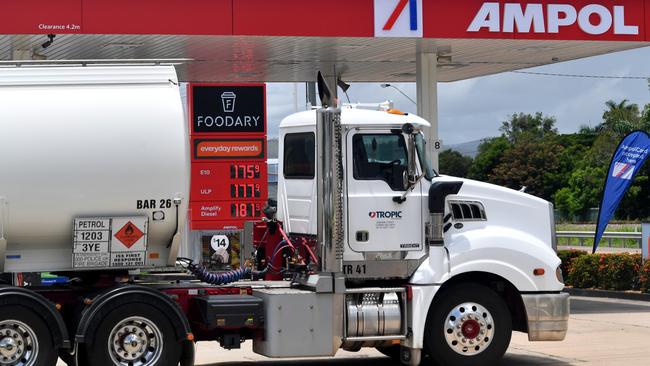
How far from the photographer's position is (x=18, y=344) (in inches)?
435

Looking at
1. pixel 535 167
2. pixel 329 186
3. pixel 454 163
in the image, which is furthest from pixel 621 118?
pixel 329 186

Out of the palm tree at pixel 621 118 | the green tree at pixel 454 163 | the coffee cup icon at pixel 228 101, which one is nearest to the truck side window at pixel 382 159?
the coffee cup icon at pixel 228 101

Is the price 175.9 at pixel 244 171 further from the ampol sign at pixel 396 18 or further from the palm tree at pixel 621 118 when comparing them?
the palm tree at pixel 621 118

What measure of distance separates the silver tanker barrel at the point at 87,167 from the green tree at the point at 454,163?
413 feet

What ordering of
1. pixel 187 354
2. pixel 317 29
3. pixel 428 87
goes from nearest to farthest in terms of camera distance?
pixel 187 354
pixel 317 29
pixel 428 87

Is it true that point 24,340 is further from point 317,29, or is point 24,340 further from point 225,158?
point 225,158

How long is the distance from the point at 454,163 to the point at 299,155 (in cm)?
13355

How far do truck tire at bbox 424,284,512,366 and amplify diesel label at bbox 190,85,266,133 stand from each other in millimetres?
10797

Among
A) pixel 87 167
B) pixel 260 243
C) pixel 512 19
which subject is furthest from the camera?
pixel 512 19

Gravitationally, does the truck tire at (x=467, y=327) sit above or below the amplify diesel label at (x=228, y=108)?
below

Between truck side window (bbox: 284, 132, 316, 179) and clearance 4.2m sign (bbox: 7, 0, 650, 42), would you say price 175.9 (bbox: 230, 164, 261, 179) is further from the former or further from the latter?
truck side window (bbox: 284, 132, 316, 179)

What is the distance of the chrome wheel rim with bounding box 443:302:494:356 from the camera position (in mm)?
12609

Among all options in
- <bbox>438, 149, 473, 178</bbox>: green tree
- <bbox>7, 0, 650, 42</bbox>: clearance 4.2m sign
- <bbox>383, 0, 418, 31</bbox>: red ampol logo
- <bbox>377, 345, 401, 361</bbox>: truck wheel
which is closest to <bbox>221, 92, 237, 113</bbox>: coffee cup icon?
<bbox>7, 0, 650, 42</bbox>: clearance 4.2m sign

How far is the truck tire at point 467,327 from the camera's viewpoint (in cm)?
1258
